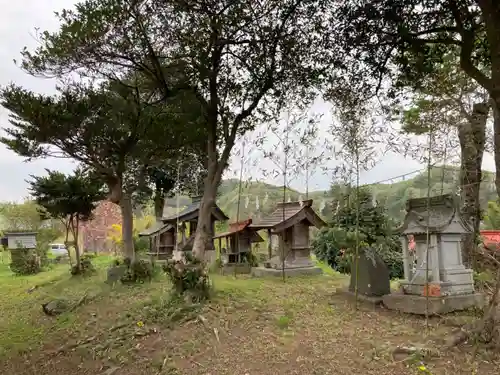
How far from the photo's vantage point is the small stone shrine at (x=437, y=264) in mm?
7216

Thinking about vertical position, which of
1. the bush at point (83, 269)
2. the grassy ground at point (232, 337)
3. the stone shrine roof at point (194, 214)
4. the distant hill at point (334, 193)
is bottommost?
the grassy ground at point (232, 337)

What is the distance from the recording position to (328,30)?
24.0ft

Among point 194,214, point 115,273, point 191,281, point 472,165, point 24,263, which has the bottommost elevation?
point 24,263

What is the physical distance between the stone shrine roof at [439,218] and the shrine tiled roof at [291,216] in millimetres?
5059

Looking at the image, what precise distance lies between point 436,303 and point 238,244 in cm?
821

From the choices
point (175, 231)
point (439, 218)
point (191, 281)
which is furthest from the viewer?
point (175, 231)

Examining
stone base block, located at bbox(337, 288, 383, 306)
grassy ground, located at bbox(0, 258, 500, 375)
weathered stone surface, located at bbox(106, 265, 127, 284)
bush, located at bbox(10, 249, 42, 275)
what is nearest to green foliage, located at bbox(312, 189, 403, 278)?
grassy ground, located at bbox(0, 258, 500, 375)

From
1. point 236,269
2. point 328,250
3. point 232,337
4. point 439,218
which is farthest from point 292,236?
point 232,337

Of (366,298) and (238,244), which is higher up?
(238,244)

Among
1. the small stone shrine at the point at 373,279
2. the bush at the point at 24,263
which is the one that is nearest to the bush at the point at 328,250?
the small stone shrine at the point at 373,279

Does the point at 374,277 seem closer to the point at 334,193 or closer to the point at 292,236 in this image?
the point at 292,236

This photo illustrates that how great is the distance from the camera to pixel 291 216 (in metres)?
12.7

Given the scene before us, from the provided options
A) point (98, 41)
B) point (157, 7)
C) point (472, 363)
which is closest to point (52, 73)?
point (98, 41)

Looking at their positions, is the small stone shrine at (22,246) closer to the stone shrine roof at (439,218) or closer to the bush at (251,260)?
the bush at (251,260)
